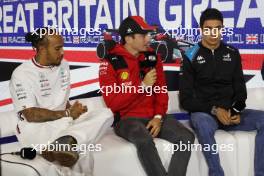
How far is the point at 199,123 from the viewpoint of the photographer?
9.32ft

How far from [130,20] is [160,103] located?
67 cm

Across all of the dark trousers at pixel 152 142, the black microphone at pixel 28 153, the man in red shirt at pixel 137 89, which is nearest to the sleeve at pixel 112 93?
the man in red shirt at pixel 137 89

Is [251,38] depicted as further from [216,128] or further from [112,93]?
[112,93]

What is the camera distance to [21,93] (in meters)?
2.49

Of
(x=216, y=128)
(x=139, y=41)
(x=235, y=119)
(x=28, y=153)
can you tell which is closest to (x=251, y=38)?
(x=235, y=119)

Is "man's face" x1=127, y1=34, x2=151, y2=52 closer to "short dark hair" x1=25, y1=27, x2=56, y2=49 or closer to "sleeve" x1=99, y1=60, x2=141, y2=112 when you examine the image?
"sleeve" x1=99, y1=60, x2=141, y2=112

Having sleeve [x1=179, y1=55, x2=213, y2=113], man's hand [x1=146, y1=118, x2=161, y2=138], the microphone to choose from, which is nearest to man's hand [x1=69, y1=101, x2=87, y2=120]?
man's hand [x1=146, y1=118, x2=161, y2=138]

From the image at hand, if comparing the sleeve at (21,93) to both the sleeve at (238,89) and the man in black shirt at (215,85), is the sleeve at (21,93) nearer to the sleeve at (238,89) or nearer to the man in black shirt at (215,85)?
the man in black shirt at (215,85)

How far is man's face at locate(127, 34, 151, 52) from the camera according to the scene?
2916mm

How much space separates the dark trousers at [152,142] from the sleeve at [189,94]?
19 cm

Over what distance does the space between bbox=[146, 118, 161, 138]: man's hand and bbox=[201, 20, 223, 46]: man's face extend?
77cm

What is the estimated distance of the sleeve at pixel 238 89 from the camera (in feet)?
9.84

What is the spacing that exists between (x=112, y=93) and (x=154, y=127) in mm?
389

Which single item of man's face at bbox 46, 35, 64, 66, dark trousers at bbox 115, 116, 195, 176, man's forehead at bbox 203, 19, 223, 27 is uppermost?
man's forehead at bbox 203, 19, 223, 27
